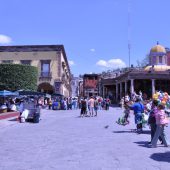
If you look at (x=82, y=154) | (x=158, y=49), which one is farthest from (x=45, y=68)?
(x=82, y=154)

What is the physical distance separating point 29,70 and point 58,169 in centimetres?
4139

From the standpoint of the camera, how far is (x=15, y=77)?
47.9 metres

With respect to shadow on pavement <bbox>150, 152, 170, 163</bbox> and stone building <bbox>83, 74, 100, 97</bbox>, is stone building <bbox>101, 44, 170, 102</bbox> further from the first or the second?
shadow on pavement <bbox>150, 152, 170, 163</bbox>

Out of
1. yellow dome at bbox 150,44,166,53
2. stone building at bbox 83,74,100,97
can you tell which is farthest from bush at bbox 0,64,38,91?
yellow dome at bbox 150,44,166,53

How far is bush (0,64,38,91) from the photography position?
47.9m

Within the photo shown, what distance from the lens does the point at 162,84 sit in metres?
56.2

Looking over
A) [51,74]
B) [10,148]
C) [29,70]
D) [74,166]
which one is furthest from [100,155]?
[51,74]

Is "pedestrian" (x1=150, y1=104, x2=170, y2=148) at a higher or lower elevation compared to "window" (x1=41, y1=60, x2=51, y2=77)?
lower

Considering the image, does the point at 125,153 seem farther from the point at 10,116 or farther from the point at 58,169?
the point at 10,116

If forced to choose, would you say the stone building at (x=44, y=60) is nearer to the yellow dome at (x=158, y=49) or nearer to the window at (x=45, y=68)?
the window at (x=45, y=68)

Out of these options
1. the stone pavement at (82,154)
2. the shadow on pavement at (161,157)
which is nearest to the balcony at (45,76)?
the stone pavement at (82,154)

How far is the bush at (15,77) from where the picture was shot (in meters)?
47.9

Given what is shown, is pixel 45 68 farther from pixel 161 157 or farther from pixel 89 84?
pixel 161 157

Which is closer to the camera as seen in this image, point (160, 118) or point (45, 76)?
point (160, 118)
